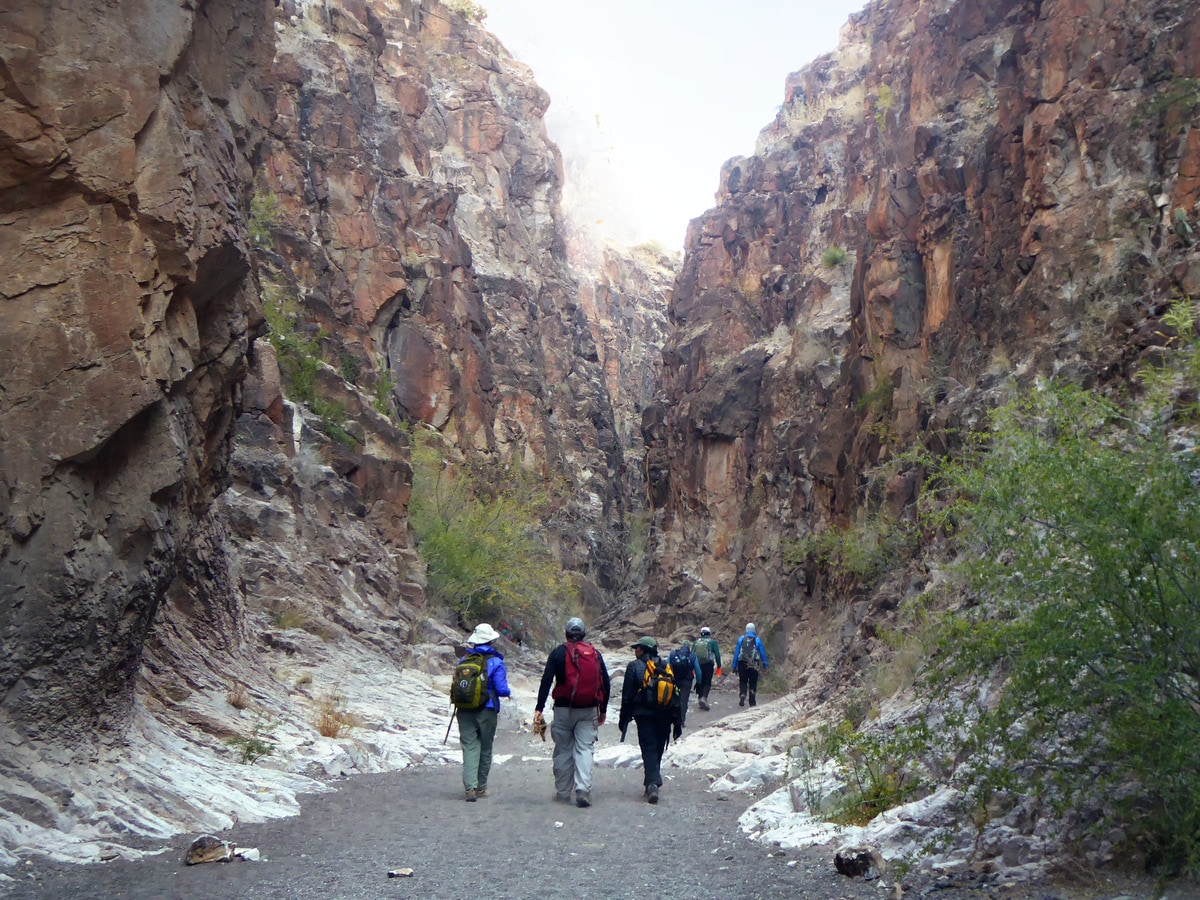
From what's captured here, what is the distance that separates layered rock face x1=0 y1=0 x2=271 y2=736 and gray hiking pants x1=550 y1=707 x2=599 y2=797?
3641mm

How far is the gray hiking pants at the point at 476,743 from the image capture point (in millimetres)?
8945

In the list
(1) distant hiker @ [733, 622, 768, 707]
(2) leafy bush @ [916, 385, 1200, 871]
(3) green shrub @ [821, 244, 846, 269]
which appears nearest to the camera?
(2) leafy bush @ [916, 385, 1200, 871]

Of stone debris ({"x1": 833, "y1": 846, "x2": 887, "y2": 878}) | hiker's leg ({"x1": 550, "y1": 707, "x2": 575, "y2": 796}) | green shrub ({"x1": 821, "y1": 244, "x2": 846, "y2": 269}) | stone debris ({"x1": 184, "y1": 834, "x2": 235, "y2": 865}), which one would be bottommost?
stone debris ({"x1": 833, "y1": 846, "x2": 887, "y2": 878})

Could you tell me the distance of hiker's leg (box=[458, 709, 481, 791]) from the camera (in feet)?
29.3

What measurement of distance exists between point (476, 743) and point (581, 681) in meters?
1.14

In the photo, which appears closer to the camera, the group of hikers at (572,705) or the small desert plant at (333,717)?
the group of hikers at (572,705)

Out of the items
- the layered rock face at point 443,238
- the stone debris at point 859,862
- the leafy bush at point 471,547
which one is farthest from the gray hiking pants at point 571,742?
the layered rock face at point 443,238

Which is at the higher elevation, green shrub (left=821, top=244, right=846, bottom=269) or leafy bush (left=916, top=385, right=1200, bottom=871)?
green shrub (left=821, top=244, right=846, bottom=269)

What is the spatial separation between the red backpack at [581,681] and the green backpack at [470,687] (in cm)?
66

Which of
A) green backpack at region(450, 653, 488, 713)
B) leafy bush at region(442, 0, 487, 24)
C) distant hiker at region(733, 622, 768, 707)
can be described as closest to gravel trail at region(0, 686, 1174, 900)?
green backpack at region(450, 653, 488, 713)

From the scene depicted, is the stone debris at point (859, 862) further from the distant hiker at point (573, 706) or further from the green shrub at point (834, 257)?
the green shrub at point (834, 257)

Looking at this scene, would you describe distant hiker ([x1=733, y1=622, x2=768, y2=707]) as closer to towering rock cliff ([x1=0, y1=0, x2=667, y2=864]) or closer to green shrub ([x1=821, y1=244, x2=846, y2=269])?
towering rock cliff ([x1=0, y1=0, x2=667, y2=864])

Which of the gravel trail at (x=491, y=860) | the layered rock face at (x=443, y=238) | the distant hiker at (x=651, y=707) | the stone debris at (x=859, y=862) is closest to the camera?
the gravel trail at (x=491, y=860)

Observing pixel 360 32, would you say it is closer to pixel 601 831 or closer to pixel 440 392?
pixel 440 392
